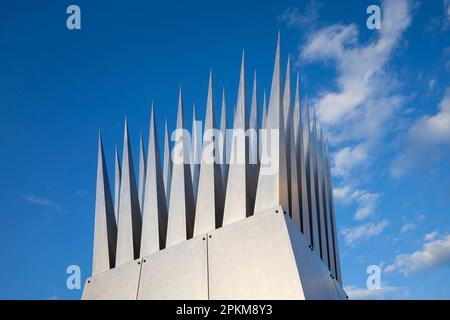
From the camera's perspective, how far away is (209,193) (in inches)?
485

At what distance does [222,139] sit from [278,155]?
235cm

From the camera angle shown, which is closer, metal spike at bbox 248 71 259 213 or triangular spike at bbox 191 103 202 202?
metal spike at bbox 248 71 259 213

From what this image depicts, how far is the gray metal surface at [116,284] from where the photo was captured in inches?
496

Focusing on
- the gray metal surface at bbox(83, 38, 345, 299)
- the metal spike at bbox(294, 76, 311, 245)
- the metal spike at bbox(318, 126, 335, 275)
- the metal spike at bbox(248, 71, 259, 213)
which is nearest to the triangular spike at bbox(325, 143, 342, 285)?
the metal spike at bbox(318, 126, 335, 275)

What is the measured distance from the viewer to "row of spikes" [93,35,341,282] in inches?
463

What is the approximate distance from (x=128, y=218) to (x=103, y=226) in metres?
0.84

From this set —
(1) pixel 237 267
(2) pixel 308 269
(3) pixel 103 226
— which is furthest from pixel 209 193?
(3) pixel 103 226

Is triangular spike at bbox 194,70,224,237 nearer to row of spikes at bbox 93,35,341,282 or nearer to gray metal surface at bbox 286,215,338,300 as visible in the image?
row of spikes at bbox 93,35,341,282

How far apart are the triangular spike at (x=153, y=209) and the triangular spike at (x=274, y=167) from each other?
3.00m

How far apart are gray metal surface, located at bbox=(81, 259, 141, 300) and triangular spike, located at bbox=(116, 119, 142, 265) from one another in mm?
336

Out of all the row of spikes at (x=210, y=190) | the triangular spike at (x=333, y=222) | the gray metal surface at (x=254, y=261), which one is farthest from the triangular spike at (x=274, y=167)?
the triangular spike at (x=333, y=222)
